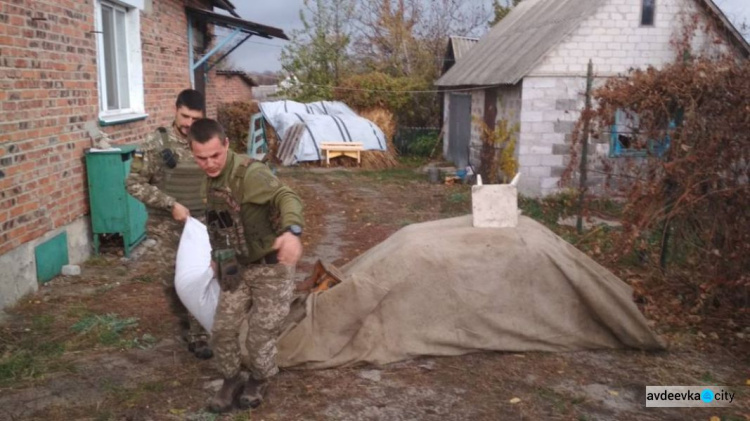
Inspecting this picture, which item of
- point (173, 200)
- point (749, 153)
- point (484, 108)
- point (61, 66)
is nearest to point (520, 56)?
point (484, 108)

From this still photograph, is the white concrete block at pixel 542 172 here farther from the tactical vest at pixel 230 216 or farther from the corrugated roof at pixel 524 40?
the tactical vest at pixel 230 216

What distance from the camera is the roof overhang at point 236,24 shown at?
11.2 metres

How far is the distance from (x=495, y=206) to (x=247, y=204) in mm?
2061

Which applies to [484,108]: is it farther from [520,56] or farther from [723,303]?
[723,303]

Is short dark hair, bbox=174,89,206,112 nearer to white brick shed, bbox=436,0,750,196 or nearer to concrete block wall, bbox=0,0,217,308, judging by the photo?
concrete block wall, bbox=0,0,217,308

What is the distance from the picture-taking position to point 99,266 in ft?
21.5

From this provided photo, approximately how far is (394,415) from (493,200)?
1.83m

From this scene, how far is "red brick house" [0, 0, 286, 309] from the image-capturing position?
17.2ft

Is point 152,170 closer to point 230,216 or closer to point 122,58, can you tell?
point 230,216

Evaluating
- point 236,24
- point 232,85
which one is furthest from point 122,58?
point 232,85

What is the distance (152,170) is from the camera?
4.28 m

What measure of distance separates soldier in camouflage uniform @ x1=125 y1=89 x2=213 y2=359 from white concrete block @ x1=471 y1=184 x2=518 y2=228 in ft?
6.54

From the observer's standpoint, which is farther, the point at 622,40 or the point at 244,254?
the point at 622,40

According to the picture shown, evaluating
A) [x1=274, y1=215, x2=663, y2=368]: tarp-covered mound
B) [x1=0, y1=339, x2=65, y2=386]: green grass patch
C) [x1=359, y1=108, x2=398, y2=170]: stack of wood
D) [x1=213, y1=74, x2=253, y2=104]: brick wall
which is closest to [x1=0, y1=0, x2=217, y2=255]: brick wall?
[x1=0, y1=339, x2=65, y2=386]: green grass patch
